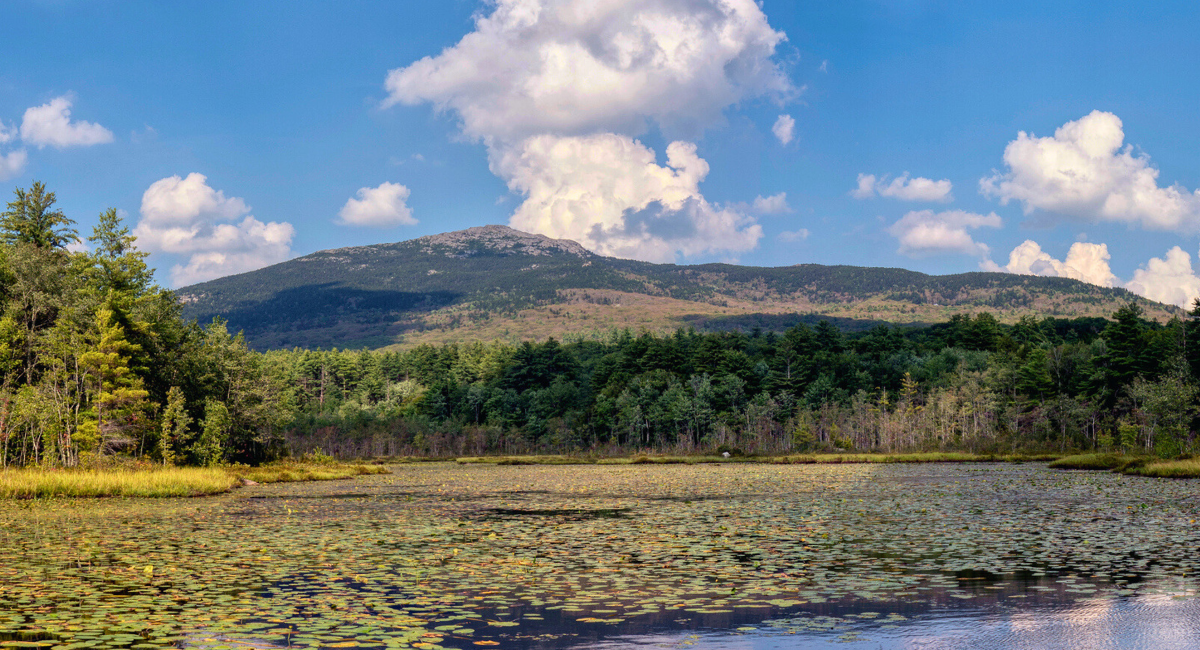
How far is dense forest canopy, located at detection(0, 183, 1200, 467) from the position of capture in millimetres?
54406

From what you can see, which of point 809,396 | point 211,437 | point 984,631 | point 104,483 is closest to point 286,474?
point 211,437

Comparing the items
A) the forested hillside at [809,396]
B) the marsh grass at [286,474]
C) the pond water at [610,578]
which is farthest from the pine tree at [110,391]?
the forested hillside at [809,396]

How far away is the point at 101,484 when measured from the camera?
40.8 meters

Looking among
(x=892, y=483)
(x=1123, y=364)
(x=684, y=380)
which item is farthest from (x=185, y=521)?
(x=684, y=380)

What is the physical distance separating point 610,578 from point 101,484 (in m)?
36.6

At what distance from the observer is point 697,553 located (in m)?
19.0

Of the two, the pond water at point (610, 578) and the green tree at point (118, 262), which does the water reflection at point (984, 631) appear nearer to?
the pond water at point (610, 578)

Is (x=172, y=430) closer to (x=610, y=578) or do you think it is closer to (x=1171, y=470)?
(x=610, y=578)

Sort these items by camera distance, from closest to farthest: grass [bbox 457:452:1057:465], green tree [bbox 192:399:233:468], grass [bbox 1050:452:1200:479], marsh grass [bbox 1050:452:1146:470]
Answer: grass [bbox 1050:452:1200:479] < marsh grass [bbox 1050:452:1146:470] < green tree [bbox 192:399:233:468] < grass [bbox 457:452:1057:465]

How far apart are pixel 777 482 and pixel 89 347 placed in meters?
46.8

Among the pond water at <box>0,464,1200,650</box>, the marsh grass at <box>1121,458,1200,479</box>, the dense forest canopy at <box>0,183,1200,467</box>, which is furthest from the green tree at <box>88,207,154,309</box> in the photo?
the marsh grass at <box>1121,458,1200,479</box>

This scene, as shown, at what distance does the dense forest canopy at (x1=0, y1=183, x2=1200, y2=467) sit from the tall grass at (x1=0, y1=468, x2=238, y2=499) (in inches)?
371

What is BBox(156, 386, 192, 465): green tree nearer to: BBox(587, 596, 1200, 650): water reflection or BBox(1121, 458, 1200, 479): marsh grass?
BBox(587, 596, 1200, 650): water reflection

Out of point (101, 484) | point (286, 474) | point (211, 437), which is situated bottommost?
point (286, 474)
